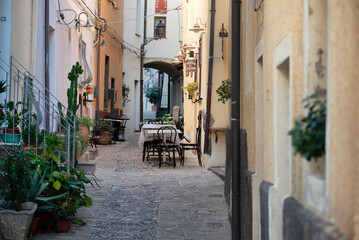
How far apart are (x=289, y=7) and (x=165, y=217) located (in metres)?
Result: 4.19

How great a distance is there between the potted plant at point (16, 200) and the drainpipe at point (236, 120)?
211 cm

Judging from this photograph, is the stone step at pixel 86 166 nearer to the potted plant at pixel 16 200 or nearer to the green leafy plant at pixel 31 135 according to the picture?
the green leafy plant at pixel 31 135

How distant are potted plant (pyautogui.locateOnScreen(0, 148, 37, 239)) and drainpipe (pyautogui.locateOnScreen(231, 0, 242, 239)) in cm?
211

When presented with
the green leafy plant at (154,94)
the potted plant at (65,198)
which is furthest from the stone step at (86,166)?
the green leafy plant at (154,94)

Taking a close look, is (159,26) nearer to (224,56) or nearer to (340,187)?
(224,56)

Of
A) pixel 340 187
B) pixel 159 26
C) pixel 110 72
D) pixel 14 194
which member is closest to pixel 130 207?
pixel 14 194

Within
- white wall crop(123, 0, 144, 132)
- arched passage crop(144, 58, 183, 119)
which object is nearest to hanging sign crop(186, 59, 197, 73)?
arched passage crop(144, 58, 183, 119)

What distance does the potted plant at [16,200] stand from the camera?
4.91 meters

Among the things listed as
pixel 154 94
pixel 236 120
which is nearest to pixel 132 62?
pixel 154 94

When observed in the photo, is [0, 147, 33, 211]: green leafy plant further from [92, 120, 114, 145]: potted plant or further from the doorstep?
[92, 120, 114, 145]: potted plant

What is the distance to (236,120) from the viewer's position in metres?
5.52

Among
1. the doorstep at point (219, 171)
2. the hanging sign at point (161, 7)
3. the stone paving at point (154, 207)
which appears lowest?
the stone paving at point (154, 207)

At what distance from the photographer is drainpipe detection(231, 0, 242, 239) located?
5.39 meters

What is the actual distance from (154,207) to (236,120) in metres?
2.38
